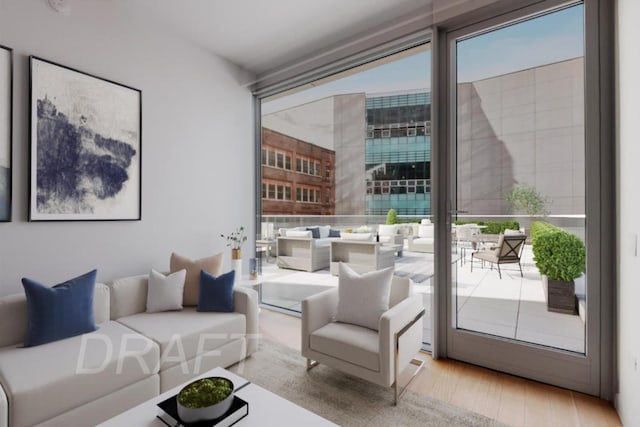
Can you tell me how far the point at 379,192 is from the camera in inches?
128

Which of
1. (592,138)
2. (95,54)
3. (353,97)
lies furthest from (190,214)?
(592,138)

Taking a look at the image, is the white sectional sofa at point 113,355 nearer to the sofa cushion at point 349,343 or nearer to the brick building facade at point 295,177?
the sofa cushion at point 349,343

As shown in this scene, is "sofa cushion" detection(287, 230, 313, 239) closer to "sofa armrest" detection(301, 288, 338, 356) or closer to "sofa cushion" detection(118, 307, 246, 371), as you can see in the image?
"sofa armrest" detection(301, 288, 338, 356)

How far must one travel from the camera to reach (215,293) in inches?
107

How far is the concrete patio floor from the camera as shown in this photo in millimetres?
2371

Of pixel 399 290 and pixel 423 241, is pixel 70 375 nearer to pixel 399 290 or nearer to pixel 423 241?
pixel 399 290

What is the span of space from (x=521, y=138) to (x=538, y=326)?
4.85 feet

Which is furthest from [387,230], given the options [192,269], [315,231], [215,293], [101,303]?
[101,303]

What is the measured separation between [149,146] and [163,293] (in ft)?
4.73

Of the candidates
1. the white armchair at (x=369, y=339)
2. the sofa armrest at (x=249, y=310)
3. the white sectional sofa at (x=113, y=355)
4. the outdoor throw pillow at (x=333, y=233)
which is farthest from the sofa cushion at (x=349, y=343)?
the outdoor throw pillow at (x=333, y=233)

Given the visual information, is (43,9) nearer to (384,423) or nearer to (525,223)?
(384,423)

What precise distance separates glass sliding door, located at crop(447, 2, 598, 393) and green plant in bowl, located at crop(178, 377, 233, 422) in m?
2.07

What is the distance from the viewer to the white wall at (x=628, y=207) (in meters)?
1.73

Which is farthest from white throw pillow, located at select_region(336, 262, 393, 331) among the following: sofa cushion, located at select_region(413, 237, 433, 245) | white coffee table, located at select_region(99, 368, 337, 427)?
white coffee table, located at select_region(99, 368, 337, 427)
